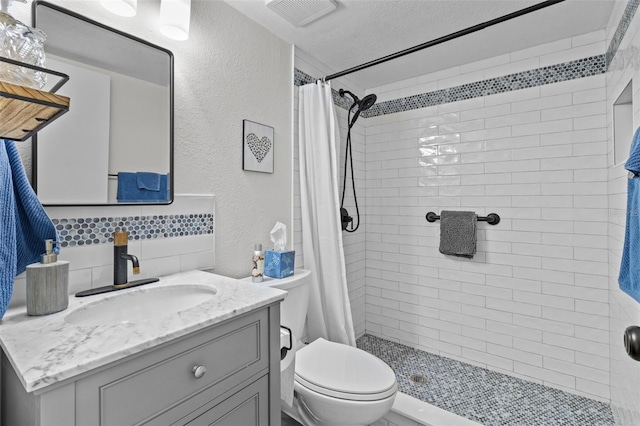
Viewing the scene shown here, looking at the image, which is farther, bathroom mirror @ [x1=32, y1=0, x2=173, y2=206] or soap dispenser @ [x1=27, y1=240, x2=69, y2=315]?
bathroom mirror @ [x1=32, y1=0, x2=173, y2=206]

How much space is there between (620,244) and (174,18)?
2.35m

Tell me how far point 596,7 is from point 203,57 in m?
2.09

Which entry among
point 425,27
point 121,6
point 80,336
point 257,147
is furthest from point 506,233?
point 121,6

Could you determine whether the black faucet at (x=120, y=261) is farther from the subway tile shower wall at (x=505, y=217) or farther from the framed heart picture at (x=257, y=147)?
the subway tile shower wall at (x=505, y=217)

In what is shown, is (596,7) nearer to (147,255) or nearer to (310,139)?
(310,139)


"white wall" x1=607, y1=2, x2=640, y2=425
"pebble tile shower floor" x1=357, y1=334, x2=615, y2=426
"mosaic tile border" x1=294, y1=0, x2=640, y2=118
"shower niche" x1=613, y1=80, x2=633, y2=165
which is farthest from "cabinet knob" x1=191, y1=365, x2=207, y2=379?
"shower niche" x1=613, y1=80, x2=633, y2=165

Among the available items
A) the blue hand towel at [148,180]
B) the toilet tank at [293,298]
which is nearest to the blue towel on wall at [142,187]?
the blue hand towel at [148,180]

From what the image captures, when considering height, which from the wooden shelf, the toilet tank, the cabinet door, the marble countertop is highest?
the wooden shelf

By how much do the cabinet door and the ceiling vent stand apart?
174 cm

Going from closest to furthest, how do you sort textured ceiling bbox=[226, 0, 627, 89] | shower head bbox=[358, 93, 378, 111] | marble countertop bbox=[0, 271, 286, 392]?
marble countertop bbox=[0, 271, 286, 392], textured ceiling bbox=[226, 0, 627, 89], shower head bbox=[358, 93, 378, 111]

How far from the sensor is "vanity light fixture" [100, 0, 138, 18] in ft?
3.92

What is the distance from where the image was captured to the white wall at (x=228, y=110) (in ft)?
4.76

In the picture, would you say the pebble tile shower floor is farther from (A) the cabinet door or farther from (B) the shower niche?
(B) the shower niche

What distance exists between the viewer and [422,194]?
2547mm
